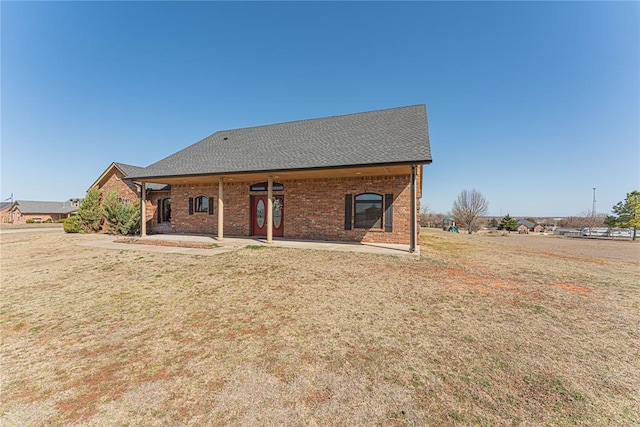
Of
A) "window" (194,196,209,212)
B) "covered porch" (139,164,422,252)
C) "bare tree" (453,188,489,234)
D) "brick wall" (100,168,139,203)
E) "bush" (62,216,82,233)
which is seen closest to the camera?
"covered porch" (139,164,422,252)

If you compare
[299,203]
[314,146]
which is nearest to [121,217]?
[299,203]

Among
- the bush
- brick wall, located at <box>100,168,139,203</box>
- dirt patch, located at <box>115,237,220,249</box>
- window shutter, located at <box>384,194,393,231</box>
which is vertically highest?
brick wall, located at <box>100,168,139,203</box>

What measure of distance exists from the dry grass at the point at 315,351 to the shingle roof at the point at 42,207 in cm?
6587

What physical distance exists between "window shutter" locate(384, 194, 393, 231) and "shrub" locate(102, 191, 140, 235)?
47.2ft

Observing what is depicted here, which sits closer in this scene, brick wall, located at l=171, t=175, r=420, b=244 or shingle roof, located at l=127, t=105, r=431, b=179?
shingle roof, located at l=127, t=105, r=431, b=179

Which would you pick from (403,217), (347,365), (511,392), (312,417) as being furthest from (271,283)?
(403,217)

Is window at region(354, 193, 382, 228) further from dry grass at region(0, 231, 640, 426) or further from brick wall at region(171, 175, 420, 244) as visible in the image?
dry grass at region(0, 231, 640, 426)

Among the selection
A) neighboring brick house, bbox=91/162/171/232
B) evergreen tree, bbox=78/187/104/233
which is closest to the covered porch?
neighboring brick house, bbox=91/162/171/232

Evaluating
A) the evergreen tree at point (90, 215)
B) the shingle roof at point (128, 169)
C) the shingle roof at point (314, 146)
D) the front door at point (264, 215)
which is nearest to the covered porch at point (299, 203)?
the front door at point (264, 215)

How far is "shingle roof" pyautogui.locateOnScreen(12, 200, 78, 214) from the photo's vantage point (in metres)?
49.9

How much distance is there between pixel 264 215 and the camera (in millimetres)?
13156

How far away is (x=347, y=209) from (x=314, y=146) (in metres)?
3.43

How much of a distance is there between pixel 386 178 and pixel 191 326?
9.17 meters

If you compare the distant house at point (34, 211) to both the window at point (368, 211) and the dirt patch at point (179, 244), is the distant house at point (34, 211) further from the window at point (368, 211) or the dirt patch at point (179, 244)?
the window at point (368, 211)
